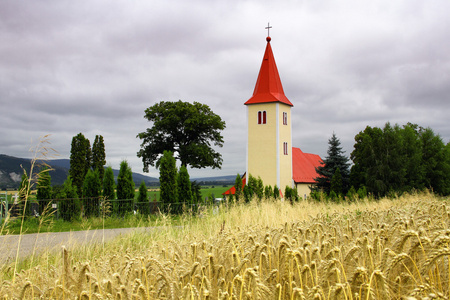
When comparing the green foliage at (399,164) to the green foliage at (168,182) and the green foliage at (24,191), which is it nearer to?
the green foliage at (168,182)

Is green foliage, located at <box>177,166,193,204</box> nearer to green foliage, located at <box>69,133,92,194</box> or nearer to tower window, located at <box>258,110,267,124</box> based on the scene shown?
green foliage, located at <box>69,133,92,194</box>

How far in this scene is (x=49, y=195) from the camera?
716 inches

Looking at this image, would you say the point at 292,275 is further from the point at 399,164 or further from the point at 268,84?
the point at 268,84

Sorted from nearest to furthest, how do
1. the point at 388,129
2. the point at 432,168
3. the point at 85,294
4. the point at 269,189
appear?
1. the point at 85,294
2. the point at 269,189
3. the point at 388,129
4. the point at 432,168

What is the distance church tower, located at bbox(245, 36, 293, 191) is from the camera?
4097 cm

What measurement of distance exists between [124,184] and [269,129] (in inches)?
991

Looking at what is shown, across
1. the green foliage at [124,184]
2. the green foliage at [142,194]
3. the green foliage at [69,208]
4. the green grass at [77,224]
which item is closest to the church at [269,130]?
the green foliage at [142,194]

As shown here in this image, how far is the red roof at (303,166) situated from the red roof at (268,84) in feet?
29.7

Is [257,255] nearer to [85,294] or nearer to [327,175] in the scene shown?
[85,294]

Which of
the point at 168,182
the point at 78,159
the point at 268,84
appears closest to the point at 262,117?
the point at 268,84

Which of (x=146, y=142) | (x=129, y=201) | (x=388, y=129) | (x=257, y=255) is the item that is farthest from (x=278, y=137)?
(x=257, y=255)

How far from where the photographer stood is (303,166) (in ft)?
159

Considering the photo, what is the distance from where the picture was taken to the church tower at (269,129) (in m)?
41.0

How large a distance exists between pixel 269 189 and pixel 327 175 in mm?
11413
